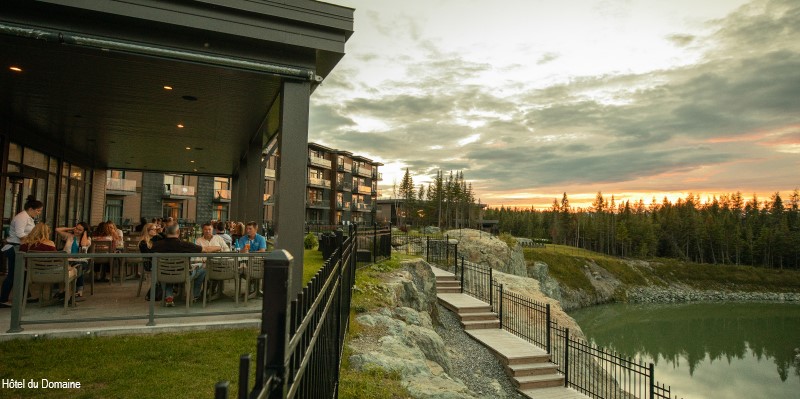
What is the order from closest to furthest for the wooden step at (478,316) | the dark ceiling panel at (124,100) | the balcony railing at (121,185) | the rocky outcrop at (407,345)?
the rocky outcrop at (407,345) < the dark ceiling panel at (124,100) < the wooden step at (478,316) < the balcony railing at (121,185)

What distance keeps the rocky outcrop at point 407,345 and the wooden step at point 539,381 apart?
7.43ft

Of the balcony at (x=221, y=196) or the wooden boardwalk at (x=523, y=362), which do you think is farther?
the balcony at (x=221, y=196)

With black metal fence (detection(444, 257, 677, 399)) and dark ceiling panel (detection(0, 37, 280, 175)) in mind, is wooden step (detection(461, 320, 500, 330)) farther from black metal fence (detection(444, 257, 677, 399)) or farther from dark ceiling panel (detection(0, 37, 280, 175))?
dark ceiling panel (detection(0, 37, 280, 175))

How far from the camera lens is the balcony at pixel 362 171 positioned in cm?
7625

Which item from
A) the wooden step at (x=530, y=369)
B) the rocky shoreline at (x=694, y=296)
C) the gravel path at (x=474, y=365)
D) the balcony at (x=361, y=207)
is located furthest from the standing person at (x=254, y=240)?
the rocky shoreline at (x=694, y=296)

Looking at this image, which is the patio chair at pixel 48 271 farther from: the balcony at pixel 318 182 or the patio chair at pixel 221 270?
the balcony at pixel 318 182

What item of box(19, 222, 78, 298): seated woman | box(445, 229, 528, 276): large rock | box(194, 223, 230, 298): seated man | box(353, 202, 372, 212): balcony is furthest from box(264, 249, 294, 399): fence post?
box(353, 202, 372, 212): balcony

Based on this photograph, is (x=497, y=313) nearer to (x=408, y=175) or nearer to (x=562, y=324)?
(x=562, y=324)

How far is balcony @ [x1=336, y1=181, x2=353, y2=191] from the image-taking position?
7081 centimetres

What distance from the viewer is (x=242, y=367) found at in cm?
99

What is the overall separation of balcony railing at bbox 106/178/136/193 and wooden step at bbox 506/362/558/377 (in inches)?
1681

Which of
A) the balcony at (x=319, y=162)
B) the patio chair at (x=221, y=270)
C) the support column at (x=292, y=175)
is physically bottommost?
the patio chair at (x=221, y=270)

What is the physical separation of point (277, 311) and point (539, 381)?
35.7 feet

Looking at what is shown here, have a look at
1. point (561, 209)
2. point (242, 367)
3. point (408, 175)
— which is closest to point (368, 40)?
point (242, 367)
